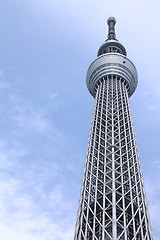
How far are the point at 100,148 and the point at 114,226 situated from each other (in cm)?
2020

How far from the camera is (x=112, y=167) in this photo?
49.0m

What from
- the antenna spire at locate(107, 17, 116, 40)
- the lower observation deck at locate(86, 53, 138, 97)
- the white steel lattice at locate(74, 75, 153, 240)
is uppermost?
the antenna spire at locate(107, 17, 116, 40)

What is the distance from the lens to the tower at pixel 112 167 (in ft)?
133

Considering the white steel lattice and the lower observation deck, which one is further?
the lower observation deck

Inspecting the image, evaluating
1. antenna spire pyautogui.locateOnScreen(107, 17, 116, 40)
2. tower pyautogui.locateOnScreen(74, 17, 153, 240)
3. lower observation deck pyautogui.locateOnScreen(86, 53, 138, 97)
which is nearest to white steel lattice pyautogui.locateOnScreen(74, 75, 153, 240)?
tower pyautogui.locateOnScreen(74, 17, 153, 240)

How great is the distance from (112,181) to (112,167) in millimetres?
3403

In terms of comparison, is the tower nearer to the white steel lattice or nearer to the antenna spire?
the white steel lattice

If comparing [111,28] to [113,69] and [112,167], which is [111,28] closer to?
[113,69]

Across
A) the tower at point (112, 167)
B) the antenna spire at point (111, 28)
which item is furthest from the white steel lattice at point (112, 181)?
the antenna spire at point (111, 28)

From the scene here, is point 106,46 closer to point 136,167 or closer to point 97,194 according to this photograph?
point 136,167

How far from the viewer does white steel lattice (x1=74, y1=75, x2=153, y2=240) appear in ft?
132

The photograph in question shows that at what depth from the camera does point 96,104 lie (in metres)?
67.4

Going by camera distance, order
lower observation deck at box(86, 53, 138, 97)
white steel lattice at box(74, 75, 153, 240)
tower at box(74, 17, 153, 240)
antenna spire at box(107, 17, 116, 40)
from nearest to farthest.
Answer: white steel lattice at box(74, 75, 153, 240) → tower at box(74, 17, 153, 240) → lower observation deck at box(86, 53, 138, 97) → antenna spire at box(107, 17, 116, 40)

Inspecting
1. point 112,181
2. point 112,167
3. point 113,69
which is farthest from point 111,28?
point 112,181
